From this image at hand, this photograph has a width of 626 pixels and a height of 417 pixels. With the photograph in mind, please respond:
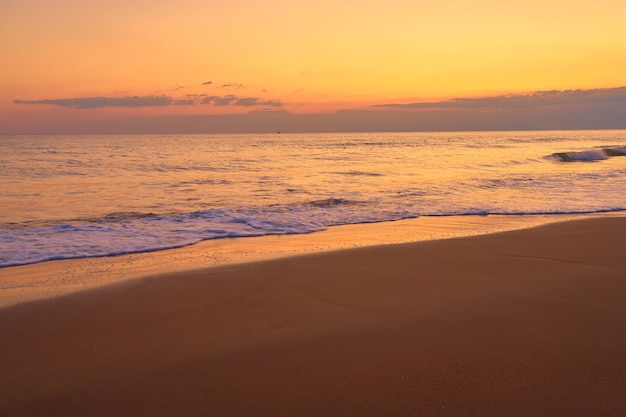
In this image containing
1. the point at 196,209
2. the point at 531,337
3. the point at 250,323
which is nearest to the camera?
the point at 531,337

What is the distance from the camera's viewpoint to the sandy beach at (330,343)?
3262 mm

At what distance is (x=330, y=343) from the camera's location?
421 cm

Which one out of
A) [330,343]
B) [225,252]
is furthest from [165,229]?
[330,343]

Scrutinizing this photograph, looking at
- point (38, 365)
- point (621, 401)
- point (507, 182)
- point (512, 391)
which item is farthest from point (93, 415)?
point (507, 182)

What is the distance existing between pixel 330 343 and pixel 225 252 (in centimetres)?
457

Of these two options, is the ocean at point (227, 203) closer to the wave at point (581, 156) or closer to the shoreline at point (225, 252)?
the shoreline at point (225, 252)

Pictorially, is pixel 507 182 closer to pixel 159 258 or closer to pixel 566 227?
pixel 566 227

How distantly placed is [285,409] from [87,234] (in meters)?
8.15

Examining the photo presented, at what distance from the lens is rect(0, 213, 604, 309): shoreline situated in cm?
643

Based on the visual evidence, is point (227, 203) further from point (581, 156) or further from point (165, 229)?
point (581, 156)

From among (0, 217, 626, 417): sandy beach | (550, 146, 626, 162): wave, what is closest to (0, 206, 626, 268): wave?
(0, 217, 626, 417): sandy beach

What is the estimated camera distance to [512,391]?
10.9 ft

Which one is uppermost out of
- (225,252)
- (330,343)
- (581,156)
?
(581,156)

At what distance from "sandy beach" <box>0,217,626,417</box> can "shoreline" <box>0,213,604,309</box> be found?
→ 49cm
